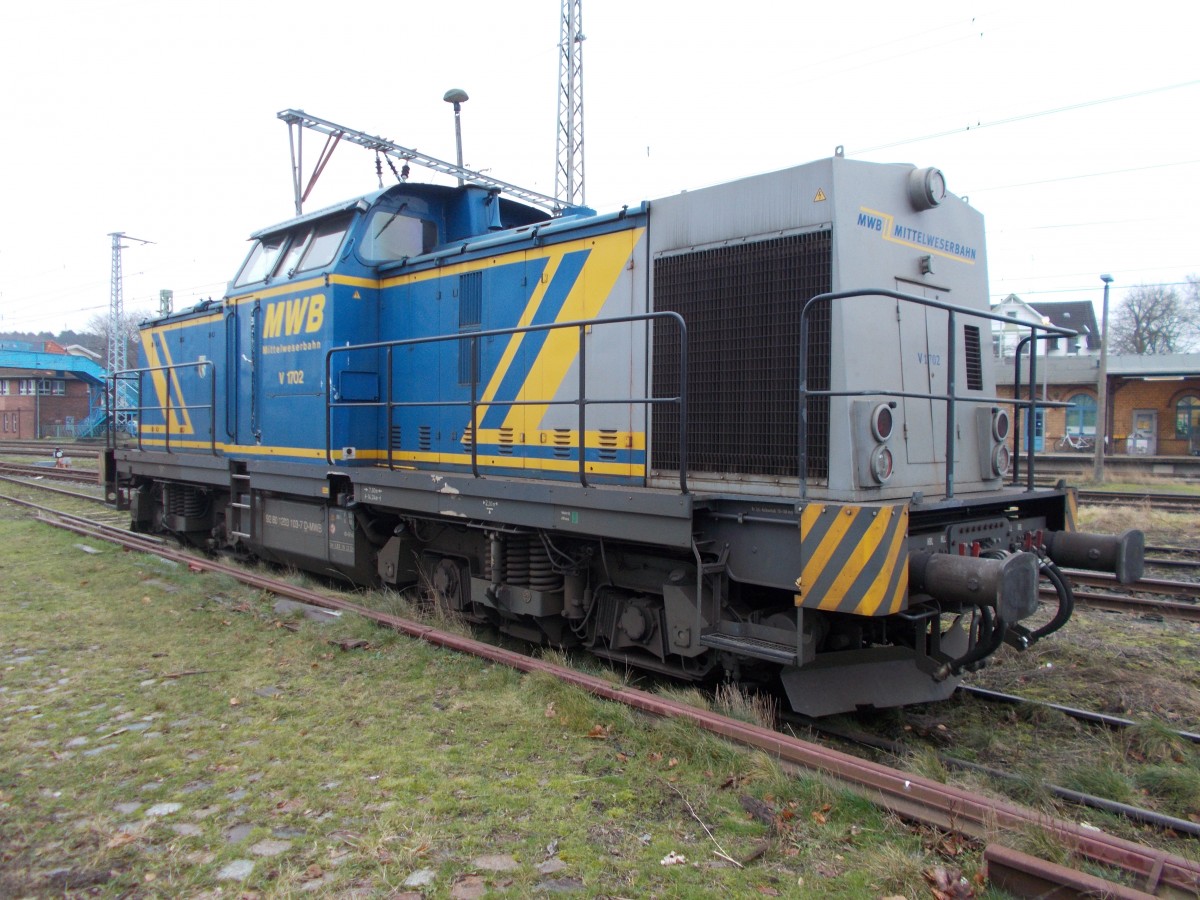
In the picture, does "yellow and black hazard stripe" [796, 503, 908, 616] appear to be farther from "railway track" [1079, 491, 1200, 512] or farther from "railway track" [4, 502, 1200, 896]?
"railway track" [1079, 491, 1200, 512]

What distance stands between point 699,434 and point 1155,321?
2293 inches

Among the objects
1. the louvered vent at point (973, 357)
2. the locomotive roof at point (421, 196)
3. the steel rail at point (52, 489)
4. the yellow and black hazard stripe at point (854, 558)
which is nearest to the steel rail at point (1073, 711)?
the yellow and black hazard stripe at point (854, 558)

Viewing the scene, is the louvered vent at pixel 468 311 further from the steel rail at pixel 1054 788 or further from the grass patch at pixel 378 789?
the steel rail at pixel 1054 788

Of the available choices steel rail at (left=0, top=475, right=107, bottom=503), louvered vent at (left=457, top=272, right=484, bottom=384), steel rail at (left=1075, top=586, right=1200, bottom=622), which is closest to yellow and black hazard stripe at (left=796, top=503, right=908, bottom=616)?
louvered vent at (left=457, top=272, right=484, bottom=384)

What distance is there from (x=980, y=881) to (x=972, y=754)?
1.74m

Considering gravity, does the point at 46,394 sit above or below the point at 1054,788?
above

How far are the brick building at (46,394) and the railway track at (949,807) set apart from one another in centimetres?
5144

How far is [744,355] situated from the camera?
15.7 feet

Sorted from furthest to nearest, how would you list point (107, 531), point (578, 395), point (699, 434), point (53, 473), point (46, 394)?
point (46, 394) < point (53, 473) < point (107, 531) < point (578, 395) < point (699, 434)

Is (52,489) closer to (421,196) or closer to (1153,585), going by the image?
(421,196)

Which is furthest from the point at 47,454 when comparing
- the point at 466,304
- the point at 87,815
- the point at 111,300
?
the point at 87,815

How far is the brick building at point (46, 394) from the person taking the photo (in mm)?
47625

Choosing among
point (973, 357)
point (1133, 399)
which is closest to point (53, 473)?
point (973, 357)

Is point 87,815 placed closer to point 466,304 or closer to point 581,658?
point 581,658
